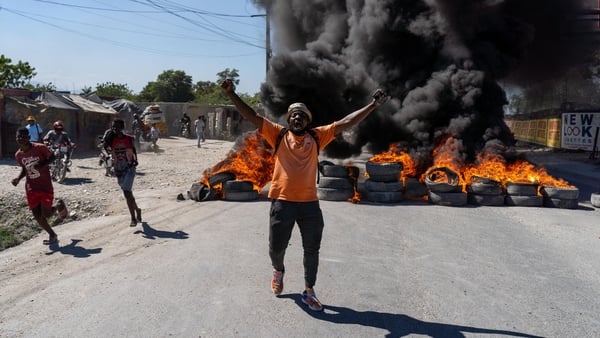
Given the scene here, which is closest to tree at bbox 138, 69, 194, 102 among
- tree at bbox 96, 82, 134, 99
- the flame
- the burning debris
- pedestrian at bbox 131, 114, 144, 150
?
tree at bbox 96, 82, 134, 99

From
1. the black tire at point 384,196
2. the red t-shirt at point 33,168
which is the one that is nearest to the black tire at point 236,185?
the black tire at point 384,196

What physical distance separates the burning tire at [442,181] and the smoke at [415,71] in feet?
5.91

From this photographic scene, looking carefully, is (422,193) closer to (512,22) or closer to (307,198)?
(307,198)

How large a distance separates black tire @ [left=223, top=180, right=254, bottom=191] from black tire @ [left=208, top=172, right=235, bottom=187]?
0.36 feet

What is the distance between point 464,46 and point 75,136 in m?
15.7

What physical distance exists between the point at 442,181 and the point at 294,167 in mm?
5860

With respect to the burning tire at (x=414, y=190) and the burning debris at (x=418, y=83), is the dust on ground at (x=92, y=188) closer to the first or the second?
the burning debris at (x=418, y=83)

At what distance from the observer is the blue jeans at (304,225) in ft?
13.1

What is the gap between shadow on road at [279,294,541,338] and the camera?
3.65 m

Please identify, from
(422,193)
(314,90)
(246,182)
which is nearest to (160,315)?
(246,182)

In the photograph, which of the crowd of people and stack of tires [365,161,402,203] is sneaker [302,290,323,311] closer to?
the crowd of people

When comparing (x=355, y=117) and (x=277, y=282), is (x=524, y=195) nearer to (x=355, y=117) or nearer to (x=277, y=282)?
(x=355, y=117)

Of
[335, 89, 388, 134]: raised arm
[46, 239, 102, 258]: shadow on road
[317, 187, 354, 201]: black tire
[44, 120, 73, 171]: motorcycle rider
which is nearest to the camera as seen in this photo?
[335, 89, 388, 134]: raised arm

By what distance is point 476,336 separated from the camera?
3.61 meters
